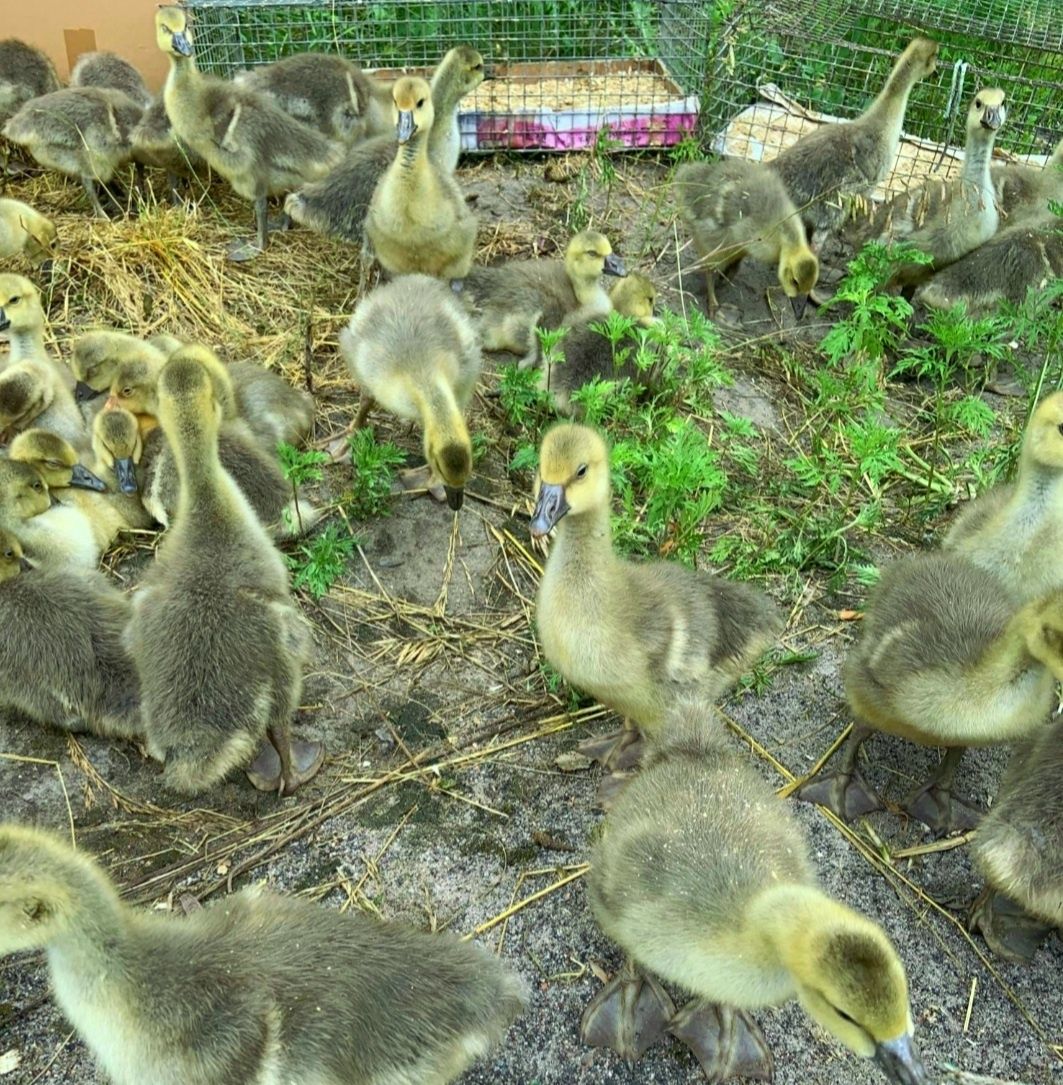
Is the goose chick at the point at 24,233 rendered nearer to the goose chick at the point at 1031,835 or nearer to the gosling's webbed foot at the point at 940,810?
the gosling's webbed foot at the point at 940,810

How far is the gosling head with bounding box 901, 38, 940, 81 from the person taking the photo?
5230 millimetres

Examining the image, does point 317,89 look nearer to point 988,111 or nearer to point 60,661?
point 988,111

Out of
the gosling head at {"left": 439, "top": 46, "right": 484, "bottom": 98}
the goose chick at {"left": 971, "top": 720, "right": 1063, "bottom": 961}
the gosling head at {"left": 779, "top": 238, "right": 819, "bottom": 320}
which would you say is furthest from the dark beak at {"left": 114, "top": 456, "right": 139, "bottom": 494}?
the gosling head at {"left": 779, "top": 238, "right": 819, "bottom": 320}

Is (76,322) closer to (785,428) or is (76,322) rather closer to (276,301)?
(276,301)

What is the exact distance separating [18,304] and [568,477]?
257 cm

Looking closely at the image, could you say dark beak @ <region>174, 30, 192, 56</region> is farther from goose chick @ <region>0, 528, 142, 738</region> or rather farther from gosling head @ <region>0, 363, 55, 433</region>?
goose chick @ <region>0, 528, 142, 738</region>

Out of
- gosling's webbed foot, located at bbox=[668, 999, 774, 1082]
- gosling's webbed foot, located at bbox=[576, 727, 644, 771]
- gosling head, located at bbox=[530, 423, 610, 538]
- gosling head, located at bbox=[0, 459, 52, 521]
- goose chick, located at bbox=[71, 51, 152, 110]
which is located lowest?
gosling's webbed foot, located at bbox=[668, 999, 774, 1082]

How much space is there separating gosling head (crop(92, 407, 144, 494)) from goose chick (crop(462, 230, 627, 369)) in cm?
160

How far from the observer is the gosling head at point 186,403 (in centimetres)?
281

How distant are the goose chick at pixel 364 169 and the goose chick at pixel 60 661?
2.51 meters

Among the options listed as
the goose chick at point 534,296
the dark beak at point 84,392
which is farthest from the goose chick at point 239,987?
the goose chick at point 534,296

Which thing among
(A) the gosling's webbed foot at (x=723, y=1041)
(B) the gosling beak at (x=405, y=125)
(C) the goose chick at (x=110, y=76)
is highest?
(B) the gosling beak at (x=405, y=125)

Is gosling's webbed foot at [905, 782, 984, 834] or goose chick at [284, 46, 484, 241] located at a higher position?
goose chick at [284, 46, 484, 241]

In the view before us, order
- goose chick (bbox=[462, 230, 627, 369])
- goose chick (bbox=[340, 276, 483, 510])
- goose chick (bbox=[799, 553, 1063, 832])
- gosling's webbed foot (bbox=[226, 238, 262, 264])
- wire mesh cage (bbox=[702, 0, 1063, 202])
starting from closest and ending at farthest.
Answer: goose chick (bbox=[799, 553, 1063, 832]), goose chick (bbox=[340, 276, 483, 510]), goose chick (bbox=[462, 230, 627, 369]), gosling's webbed foot (bbox=[226, 238, 262, 264]), wire mesh cage (bbox=[702, 0, 1063, 202])
